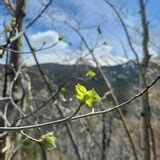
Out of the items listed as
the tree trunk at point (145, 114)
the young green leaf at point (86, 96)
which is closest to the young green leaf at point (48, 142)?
the young green leaf at point (86, 96)

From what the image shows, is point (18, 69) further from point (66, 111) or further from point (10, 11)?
point (66, 111)

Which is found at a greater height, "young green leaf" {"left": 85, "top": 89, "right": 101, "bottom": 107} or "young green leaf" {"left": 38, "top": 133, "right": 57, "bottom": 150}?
"young green leaf" {"left": 85, "top": 89, "right": 101, "bottom": 107}

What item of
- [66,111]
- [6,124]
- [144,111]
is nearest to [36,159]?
[66,111]

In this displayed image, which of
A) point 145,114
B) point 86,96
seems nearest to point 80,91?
point 86,96

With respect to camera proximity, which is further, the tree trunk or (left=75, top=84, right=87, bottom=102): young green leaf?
the tree trunk

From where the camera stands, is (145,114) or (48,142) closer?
(48,142)

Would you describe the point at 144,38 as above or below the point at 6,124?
above

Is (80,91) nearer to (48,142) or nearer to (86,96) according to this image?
(86,96)

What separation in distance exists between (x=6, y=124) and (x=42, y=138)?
119 cm

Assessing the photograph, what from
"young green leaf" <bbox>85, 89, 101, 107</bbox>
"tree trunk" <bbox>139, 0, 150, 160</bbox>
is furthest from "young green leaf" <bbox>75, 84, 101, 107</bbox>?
"tree trunk" <bbox>139, 0, 150, 160</bbox>

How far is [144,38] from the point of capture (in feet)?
15.4

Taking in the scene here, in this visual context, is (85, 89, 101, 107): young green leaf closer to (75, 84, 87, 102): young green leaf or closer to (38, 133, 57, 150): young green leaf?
(75, 84, 87, 102): young green leaf

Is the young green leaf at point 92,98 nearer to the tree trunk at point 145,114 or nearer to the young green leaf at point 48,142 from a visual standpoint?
the young green leaf at point 48,142

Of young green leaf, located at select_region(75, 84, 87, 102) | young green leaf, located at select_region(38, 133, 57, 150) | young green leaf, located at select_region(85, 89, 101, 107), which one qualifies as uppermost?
young green leaf, located at select_region(75, 84, 87, 102)
